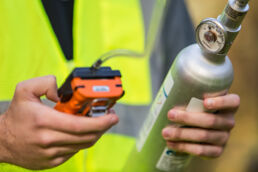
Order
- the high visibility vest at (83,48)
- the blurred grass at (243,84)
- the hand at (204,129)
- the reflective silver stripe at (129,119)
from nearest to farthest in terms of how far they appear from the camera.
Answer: the hand at (204,129) → the high visibility vest at (83,48) → the reflective silver stripe at (129,119) → the blurred grass at (243,84)

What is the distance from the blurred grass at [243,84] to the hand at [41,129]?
6.75ft

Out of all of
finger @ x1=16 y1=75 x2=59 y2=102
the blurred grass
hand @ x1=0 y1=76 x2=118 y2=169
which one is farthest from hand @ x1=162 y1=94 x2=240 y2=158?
the blurred grass

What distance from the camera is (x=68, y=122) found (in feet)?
2.82

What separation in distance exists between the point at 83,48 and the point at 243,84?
1927mm

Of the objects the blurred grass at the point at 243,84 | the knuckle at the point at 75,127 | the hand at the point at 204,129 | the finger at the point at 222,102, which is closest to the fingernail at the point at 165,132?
the hand at the point at 204,129

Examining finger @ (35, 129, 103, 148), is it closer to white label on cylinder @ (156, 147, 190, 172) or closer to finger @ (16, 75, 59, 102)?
finger @ (16, 75, 59, 102)

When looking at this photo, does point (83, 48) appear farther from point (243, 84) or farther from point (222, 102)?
point (243, 84)

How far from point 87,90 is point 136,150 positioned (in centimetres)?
35

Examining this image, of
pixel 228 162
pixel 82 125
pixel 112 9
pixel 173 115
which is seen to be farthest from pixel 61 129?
pixel 228 162

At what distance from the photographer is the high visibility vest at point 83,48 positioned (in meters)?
1.11

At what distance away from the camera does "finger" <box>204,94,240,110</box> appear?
0.94 metres

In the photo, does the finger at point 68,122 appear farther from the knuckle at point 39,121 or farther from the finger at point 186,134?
the finger at point 186,134

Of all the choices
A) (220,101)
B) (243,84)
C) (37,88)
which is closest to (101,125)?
(37,88)

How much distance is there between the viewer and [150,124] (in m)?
1.07
